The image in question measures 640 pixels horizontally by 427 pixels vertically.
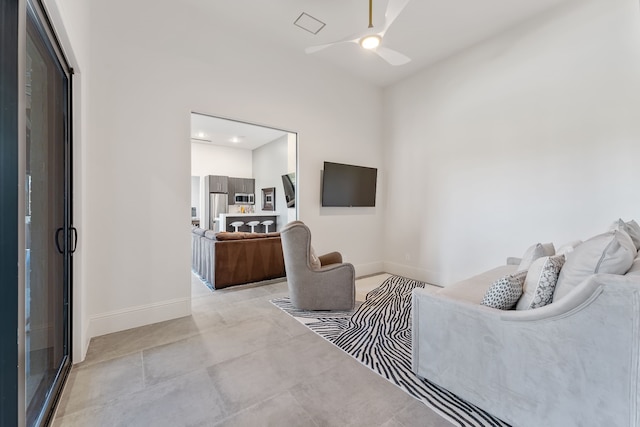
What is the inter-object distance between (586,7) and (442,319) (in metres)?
3.72

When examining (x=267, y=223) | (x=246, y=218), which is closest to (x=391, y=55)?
(x=267, y=223)

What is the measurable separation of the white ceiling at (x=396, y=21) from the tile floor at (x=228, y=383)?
3.53 metres

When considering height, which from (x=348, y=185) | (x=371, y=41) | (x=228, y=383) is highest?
(x=371, y=41)

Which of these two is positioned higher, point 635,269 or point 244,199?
point 244,199

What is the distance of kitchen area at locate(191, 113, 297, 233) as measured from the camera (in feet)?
23.3

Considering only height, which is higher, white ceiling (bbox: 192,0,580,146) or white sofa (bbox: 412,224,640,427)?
white ceiling (bbox: 192,0,580,146)

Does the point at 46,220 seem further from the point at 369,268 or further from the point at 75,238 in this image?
the point at 369,268

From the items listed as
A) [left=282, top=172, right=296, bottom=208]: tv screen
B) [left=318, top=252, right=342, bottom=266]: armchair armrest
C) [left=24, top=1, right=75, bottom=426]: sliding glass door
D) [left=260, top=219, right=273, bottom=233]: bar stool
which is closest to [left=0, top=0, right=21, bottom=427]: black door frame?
[left=24, top=1, right=75, bottom=426]: sliding glass door

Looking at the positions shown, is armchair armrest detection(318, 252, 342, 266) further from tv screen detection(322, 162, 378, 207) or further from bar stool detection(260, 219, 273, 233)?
bar stool detection(260, 219, 273, 233)

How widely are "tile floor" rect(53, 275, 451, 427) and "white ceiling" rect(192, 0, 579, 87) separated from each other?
3.53m

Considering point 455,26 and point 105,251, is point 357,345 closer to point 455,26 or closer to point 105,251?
→ point 105,251

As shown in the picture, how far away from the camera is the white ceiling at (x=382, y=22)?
2.99 meters

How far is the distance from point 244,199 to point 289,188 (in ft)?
9.53

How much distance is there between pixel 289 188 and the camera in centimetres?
656
